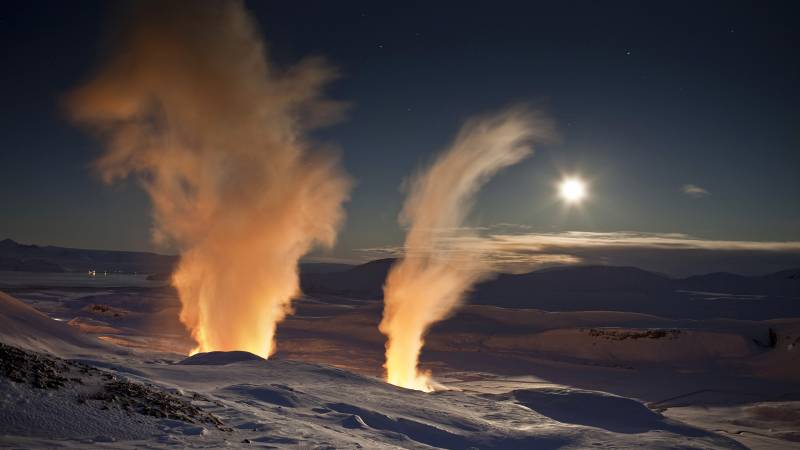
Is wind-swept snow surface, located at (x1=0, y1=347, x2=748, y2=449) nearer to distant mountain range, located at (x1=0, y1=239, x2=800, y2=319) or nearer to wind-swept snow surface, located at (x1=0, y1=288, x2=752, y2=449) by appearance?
wind-swept snow surface, located at (x1=0, y1=288, x2=752, y2=449)

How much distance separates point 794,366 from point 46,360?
136 ft

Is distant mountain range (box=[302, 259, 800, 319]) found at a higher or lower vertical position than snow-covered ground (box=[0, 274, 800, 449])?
higher

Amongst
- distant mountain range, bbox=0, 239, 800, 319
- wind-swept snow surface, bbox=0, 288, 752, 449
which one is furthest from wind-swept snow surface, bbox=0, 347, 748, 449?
distant mountain range, bbox=0, 239, 800, 319

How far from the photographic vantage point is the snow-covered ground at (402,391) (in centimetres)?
1059

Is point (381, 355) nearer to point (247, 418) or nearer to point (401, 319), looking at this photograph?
point (401, 319)

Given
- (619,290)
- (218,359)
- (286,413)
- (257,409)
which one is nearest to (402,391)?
(286,413)

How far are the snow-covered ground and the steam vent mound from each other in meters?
0.10

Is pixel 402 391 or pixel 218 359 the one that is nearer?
pixel 402 391

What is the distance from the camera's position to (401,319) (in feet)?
112

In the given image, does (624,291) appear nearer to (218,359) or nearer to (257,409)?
(218,359)

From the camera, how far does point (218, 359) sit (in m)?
23.4

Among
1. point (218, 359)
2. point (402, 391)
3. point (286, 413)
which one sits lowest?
point (286, 413)

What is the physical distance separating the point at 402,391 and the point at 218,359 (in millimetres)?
8240

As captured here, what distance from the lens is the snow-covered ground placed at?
10586 mm
